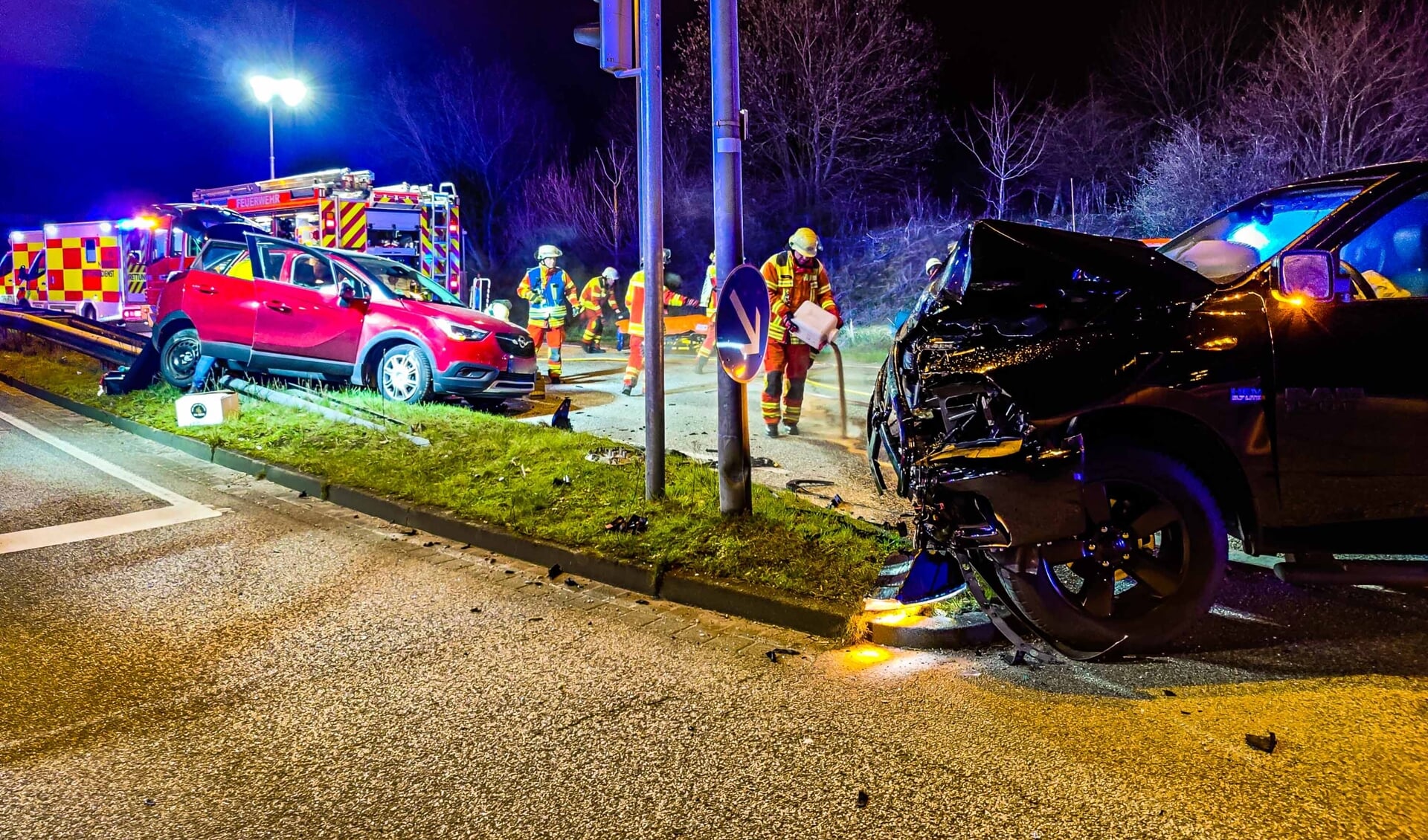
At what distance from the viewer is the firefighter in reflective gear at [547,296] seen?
12.9 metres

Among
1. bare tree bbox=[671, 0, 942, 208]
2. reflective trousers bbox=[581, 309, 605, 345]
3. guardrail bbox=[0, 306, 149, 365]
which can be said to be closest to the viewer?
guardrail bbox=[0, 306, 149, 365]

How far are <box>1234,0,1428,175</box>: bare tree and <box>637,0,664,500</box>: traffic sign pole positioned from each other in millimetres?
18740

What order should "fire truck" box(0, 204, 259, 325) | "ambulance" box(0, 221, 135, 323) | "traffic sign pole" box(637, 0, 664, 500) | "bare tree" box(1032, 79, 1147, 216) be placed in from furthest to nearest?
"bare tree" box(1032, 79, 1147, 216), "ambulance" box(0, 221, 135, 323), "fire truck" box(0, 204, 259, 325), "traffic sign pole" box(637, 0, 664, 500)

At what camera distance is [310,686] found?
155 inches

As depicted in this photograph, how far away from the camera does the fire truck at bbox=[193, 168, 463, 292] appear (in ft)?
57.6

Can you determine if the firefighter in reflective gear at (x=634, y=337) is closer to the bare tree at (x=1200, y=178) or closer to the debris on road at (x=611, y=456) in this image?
the debris on road at (x=611, y=456)

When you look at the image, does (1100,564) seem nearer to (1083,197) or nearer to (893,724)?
(893,724)

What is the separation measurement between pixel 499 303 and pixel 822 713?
1018 cm

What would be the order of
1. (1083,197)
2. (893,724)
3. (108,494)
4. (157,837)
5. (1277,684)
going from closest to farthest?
(157,837) < (893,724) < (1277,684) < (108,494) < (1083,197)

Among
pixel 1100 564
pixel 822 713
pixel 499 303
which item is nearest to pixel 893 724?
pixel 822 713

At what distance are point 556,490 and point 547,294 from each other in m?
6.74

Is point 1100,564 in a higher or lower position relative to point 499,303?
lower

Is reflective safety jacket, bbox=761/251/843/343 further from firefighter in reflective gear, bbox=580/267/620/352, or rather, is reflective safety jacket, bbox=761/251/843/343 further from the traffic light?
firefighter in reflective gear, bbox=580/267/620/352

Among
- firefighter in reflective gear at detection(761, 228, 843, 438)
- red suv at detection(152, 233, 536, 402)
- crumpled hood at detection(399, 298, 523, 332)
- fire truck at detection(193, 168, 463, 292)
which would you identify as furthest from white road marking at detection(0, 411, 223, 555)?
fire truck at detection(193, 168, 463, 292)
